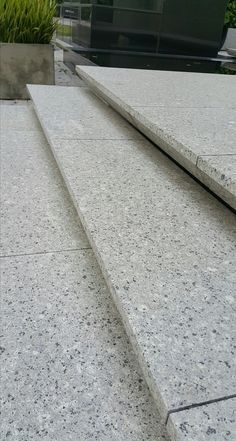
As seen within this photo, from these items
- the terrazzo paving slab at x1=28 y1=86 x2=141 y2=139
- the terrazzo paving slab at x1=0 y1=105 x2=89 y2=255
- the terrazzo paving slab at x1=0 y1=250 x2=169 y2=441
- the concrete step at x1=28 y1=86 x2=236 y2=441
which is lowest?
the terrazzo paving slab at x1=0 y1=250 x2=169 y2=441

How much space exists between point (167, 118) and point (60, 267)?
139 cm

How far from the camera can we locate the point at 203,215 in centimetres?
188

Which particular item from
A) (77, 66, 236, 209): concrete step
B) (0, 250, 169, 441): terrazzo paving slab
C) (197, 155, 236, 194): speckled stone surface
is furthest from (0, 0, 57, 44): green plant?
(0, 250, 169, 441): terrazzo paving slab

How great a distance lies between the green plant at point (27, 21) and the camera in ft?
14.6

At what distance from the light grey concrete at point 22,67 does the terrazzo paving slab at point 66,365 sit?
12.3ft

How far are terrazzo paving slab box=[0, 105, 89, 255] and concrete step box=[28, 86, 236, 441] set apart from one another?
156 mm

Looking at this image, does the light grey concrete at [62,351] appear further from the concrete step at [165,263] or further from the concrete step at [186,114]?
the concrete step at [186,114]

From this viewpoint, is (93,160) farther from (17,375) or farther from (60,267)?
(17,375)

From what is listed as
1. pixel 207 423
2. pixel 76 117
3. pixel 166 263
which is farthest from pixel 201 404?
pixel 76 117

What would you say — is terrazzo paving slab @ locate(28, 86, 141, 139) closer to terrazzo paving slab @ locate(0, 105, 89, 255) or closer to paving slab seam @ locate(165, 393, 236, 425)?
terrazzo paving slab @ locate(0, 105, 89, 255)

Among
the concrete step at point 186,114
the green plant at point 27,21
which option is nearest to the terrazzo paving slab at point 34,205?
the concrete step at point 186,114

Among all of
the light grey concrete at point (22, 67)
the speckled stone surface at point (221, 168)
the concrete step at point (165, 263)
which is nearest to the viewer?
the concrete step at point (165, 263)

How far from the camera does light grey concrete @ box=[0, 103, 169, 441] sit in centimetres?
108

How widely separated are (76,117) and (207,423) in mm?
2830
